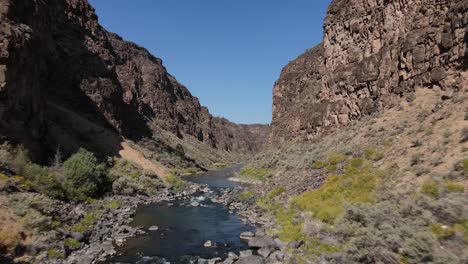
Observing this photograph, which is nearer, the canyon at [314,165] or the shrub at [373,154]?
the canyon at [314,165]

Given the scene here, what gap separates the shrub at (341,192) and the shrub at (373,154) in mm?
642

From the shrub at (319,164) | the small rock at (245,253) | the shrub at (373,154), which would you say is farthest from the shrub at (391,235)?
the shrub at (319,164)

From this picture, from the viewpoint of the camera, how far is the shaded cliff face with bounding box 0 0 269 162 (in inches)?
1132

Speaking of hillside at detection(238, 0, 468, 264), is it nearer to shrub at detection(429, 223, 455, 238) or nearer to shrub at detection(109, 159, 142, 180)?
shrub at detection(429, 223, 455, 238)


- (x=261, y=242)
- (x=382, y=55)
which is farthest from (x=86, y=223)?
(x=382, y=55)

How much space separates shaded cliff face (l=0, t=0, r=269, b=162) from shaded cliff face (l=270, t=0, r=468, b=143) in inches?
1312

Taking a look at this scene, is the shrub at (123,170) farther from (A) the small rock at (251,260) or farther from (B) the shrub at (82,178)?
(A) the small rock at (251,260)

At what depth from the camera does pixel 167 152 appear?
81188 mm

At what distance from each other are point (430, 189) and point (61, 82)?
187ft

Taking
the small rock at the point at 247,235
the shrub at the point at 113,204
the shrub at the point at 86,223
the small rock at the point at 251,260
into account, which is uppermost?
the shrub at the point at 113,204

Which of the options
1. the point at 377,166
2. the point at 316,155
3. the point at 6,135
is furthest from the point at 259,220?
the point at 6,135

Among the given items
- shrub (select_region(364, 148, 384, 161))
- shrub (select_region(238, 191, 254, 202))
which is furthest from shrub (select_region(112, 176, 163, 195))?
shrub (select_region(364, 148, 384, 161))

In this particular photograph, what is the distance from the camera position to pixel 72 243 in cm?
1972

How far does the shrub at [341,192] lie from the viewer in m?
22.5
